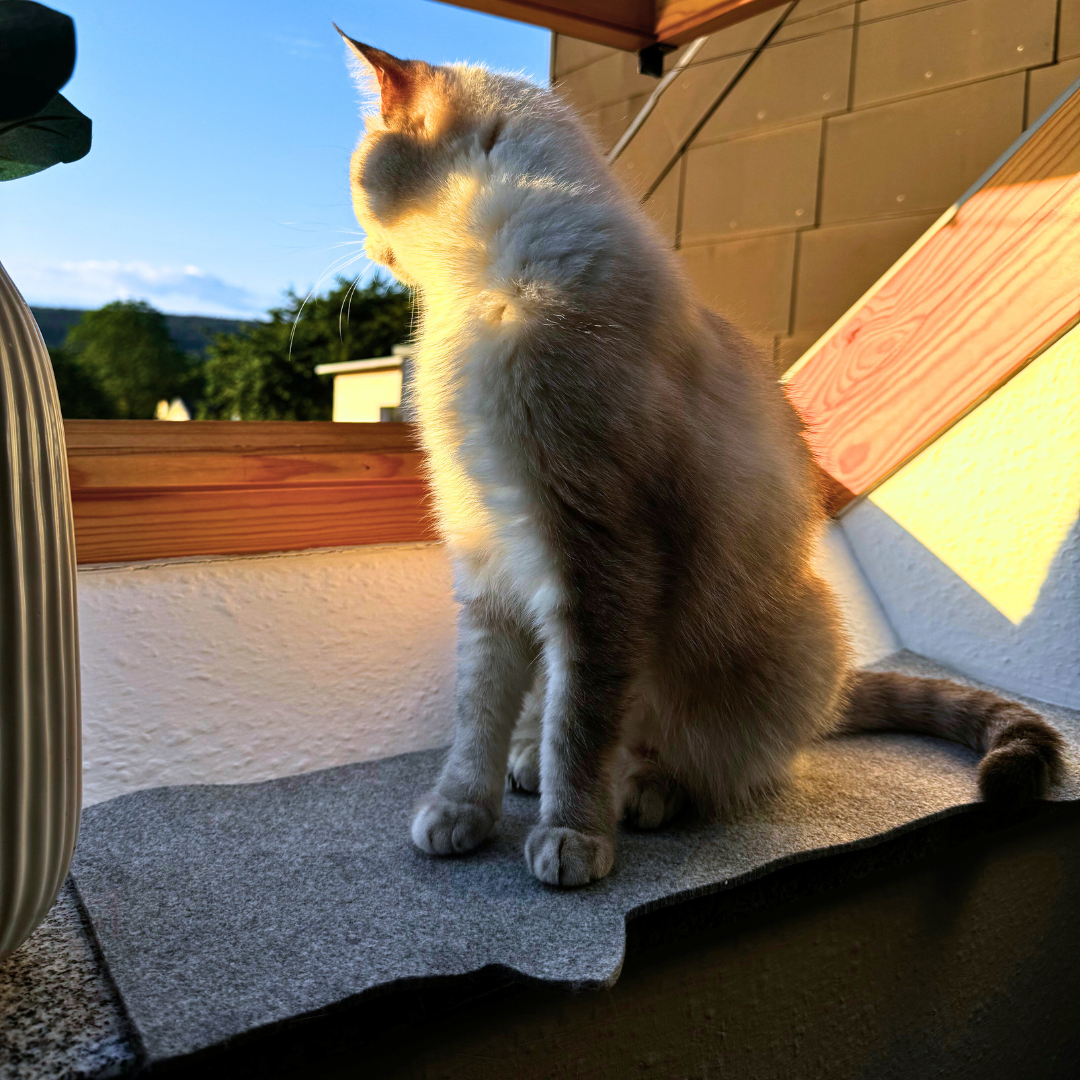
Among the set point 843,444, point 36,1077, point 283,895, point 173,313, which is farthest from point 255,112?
point 843,444

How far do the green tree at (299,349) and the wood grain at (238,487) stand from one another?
74 millimetres

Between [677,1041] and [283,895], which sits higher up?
[283,895]

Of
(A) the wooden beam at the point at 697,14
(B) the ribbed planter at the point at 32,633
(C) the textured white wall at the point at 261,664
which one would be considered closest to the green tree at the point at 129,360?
(C) the textured white wall at the point at 261,664

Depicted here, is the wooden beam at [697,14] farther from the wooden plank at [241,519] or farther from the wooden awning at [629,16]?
the wooden plank at [241,519]

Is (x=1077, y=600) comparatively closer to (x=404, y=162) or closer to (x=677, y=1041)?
(x=677, y=1041)

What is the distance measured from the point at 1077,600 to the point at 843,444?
52cm

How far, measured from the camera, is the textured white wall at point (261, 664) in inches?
48.7

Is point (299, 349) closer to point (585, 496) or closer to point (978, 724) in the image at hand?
point (585, 496)

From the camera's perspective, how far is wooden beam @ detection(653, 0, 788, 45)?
145cm

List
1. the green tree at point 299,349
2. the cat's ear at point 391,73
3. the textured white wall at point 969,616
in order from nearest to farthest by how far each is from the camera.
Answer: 1. the cat's ear at point 391,73
2. the green tree at point 299,349
3. the textured white wall at point 969,616

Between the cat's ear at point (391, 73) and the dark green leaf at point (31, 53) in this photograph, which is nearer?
the dark green leaf at point (31, 53)

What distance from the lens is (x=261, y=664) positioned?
1.36 meters

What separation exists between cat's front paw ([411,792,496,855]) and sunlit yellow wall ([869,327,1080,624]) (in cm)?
118

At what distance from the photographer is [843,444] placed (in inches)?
74.7
